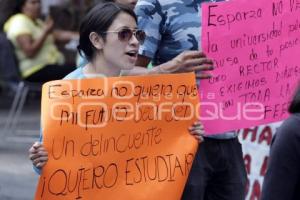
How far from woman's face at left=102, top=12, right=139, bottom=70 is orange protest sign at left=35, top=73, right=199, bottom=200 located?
7 cm

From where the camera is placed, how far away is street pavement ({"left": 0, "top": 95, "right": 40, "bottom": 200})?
8094mm

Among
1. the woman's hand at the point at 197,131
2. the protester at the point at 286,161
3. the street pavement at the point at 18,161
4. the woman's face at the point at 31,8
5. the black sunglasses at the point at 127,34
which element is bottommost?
the street pavement at the point at 18,161

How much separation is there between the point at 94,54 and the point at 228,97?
65 centimetres

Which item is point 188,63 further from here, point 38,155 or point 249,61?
point 38,155

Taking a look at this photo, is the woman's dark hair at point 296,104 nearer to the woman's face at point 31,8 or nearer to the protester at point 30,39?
the protester at point 30,39

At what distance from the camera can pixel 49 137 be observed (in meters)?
4.03

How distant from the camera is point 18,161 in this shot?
9.48 m

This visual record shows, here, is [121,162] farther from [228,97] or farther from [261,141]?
[261,141]

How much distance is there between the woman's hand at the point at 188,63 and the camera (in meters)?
4.17

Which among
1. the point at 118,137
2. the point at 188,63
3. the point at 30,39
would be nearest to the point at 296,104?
the point at 188,63

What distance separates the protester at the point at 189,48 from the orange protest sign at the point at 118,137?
0.25m

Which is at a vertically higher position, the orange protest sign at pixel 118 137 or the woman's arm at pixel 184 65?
the woman's arm at pixel 184 65

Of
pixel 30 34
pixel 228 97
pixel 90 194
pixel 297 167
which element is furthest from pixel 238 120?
pixel 30 34

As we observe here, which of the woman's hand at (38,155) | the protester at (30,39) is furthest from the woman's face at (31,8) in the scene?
the woman's hand at (38,155)
